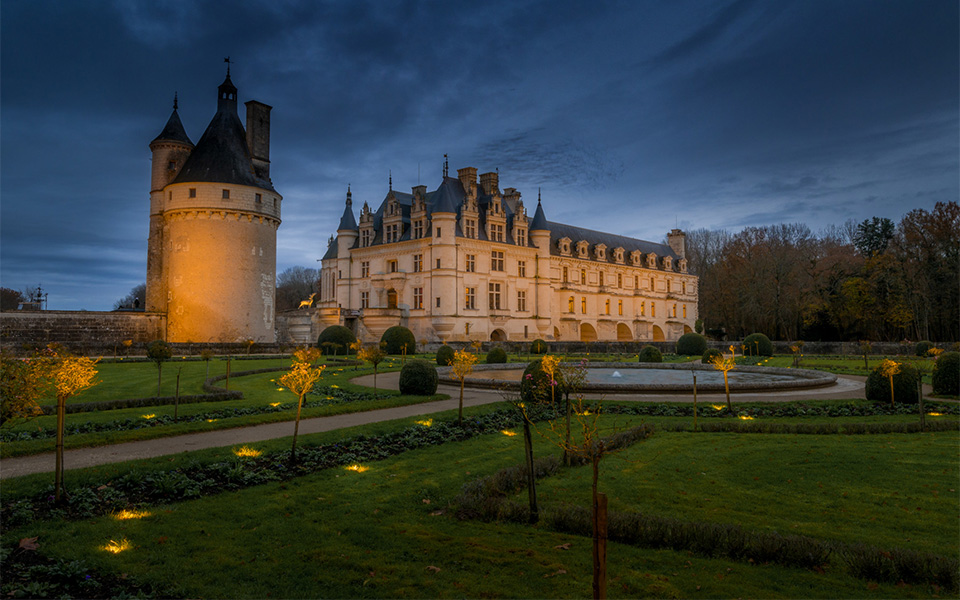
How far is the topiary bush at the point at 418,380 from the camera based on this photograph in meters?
16.7

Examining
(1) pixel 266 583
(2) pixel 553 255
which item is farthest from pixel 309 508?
(2) pixel 553 255

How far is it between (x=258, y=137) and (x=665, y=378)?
1280 inches

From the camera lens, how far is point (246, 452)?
8836mm

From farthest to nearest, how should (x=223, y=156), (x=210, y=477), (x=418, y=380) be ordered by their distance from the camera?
1. (x=223, y=156)
2. (x=418, y=380)
3. (x=210, y=477)

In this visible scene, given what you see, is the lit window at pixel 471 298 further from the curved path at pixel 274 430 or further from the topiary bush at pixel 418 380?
the topiary bush at pixel 418 380

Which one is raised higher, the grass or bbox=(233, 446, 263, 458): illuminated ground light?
bbox=(233, 446, 263, 458): illuminated ground light

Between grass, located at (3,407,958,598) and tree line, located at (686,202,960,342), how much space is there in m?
43.5

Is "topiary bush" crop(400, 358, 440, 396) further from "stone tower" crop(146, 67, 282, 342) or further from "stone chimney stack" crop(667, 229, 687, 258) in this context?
"stone chimney stack" crop(667, 229, 687, 258)

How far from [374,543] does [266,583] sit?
44.6 inches

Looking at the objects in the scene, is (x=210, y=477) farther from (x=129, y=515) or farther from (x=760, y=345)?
(x=760, y=345)

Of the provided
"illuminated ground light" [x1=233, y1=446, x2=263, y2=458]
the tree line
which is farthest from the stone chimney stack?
"illuminated ground light" [x1=233, y1=446, x2=263, y2=458]

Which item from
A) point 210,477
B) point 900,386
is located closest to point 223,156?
point 210,477

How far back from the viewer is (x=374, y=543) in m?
5.59

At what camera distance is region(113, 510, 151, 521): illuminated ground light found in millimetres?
6180
